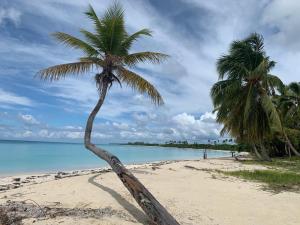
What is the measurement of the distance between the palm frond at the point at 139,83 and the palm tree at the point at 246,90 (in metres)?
11.8

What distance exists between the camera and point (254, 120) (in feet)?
76.1

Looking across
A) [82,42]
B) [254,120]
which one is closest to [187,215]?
[82,42]

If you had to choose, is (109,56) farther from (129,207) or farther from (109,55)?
(129,207)

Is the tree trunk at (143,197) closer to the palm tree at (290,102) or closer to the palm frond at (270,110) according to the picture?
the palm frond at (270,110)

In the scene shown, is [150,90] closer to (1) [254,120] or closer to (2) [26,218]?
(2) [26,218]

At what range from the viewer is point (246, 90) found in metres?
23.5

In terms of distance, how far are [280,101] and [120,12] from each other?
27.0 m

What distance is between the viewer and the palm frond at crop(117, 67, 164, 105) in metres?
11.8

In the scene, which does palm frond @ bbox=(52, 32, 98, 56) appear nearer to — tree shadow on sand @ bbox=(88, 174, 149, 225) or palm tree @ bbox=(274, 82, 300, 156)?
tree shadow on sand @ bbox=(88, 174, 149, 225)

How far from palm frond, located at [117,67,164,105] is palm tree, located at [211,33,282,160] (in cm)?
1182

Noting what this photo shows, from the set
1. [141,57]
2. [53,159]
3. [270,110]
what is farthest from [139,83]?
[53,159]

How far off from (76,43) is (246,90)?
14809 mm

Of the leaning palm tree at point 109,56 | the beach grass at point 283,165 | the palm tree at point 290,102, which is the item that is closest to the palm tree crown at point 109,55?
the leaning palm tree at point 109,56

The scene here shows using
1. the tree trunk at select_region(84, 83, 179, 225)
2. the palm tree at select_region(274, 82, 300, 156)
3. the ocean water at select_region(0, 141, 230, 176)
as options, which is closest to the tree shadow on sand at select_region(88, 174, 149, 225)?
the tree trunk at select_region(84, 83, 179, 225)
